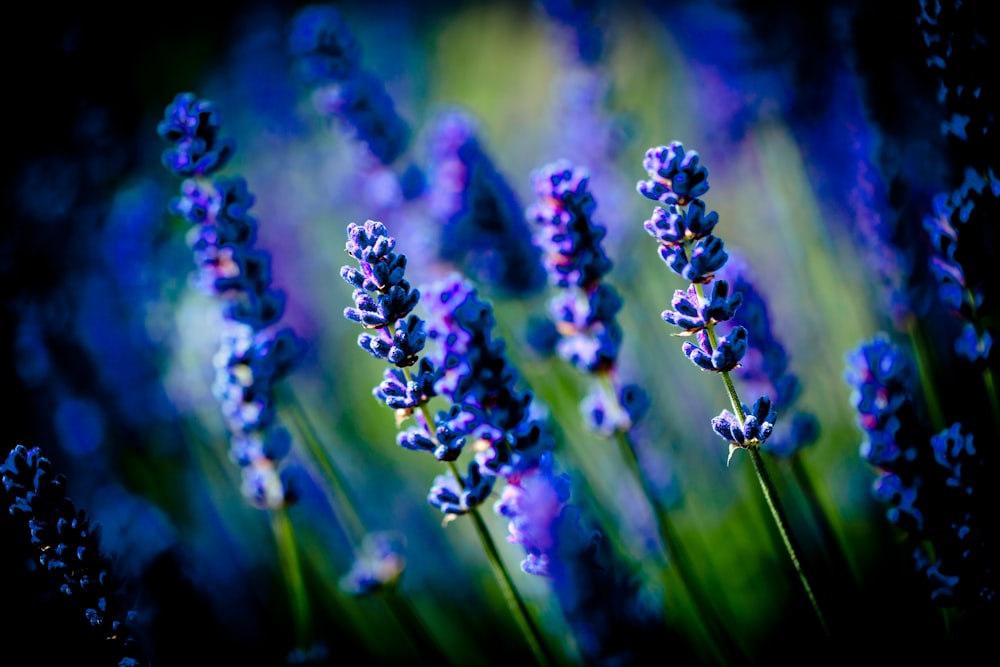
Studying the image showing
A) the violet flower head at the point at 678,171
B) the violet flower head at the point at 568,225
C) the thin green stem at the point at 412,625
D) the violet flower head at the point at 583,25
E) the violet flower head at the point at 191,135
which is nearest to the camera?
the violet flower head at the point at 678,171

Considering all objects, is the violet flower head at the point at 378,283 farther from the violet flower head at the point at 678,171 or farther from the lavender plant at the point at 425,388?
the violet flower head at the point at 678,171

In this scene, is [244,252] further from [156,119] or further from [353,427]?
[156,119]

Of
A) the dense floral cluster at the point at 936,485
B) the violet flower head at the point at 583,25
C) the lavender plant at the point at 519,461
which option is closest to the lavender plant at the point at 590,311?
the lavender plant at the point at 519,461

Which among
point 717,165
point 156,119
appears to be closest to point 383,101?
point 717,165

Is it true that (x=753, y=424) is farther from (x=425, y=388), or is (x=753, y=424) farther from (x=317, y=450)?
(x=317, y=450)

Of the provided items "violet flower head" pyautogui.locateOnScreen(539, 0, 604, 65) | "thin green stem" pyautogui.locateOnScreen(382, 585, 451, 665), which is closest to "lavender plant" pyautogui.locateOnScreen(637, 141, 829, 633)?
"thin green stem" pyautogui.locateOnScreen(382, 585, 451, 665)
